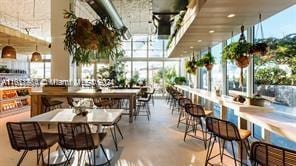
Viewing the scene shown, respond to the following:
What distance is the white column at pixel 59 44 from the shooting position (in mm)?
7598

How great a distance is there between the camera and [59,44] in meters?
7.67

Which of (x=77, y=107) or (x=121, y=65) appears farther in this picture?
(x=121, y=65)

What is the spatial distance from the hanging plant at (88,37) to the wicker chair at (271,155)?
80.5 inches

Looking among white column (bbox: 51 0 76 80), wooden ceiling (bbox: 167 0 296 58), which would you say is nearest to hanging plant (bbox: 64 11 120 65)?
wooden ceiling (bbox: 167 0 296 58)

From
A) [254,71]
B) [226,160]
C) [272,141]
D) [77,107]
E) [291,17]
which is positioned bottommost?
[226,160]

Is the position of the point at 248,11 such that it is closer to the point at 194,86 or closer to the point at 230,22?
the point at 230,22

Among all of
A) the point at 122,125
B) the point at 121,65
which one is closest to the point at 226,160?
the point at 122,125

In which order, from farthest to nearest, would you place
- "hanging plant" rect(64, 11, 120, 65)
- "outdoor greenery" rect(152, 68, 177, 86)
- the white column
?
1. "outdoor greenery" rect(152, 68, 177, 86)
2. the white column
3. "hanging plant" rect(64, 11, 120, 65)

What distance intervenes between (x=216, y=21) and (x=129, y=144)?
2.84m

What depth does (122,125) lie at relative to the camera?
23.8 ft

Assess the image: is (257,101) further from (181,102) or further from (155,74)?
(155,74)

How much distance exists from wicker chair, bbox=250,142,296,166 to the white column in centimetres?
627

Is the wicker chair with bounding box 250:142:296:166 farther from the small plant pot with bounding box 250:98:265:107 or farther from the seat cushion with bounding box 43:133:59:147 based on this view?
the seat cushion with bounding box 43:133:59:147

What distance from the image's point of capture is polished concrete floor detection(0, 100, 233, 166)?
165 inches
